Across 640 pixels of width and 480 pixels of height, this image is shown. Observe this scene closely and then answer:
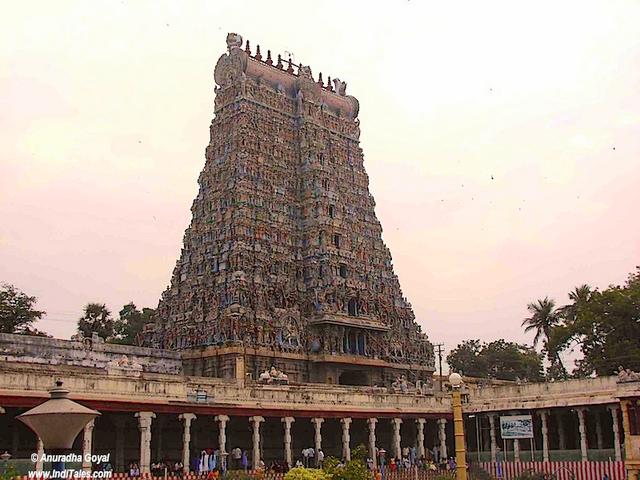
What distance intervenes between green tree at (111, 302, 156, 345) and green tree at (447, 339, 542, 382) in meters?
36.8

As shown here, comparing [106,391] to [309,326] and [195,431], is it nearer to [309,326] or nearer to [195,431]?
[195,431]

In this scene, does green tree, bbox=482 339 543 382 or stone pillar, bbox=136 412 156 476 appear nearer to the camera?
stone pillar, bbox=136 412 156 476

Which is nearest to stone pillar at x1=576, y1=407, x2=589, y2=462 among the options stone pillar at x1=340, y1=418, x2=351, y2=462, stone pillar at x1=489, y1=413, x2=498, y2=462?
stone pillar at x1=489, y1=413, x2=498, y2=462

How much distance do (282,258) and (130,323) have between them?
30.2 m

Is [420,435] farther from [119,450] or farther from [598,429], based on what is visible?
[119,450]

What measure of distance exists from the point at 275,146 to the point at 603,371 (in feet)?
104

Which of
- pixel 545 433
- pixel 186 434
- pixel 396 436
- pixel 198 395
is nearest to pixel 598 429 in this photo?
pixel 545 433

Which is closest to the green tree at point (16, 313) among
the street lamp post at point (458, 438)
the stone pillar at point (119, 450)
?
the stone pillar at point (119, 450)

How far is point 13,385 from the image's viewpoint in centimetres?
3309

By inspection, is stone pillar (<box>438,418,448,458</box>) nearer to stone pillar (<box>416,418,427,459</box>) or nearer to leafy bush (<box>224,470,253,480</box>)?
stone pillar (<box>416,418,427,459</box>)

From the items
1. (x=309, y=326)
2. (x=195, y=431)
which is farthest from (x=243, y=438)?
(x=309, y=326)

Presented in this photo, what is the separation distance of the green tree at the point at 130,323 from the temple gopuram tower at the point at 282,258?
1933 cm

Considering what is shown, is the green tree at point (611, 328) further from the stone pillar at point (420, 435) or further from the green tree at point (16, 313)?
the green tree at point (16, 313)

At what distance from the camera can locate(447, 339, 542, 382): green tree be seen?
92875 millimetres
